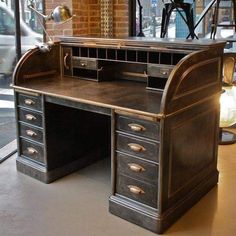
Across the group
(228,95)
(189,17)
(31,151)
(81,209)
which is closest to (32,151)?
(31,151)

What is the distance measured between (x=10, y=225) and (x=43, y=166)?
692mm

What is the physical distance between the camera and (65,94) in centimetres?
271

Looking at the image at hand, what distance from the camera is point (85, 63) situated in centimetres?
317

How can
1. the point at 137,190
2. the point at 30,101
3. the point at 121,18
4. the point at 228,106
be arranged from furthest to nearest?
the point at 121,18
the point at 228,106
the point at 30,101
the point at 137,190

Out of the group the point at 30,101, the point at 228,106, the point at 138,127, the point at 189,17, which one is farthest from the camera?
the point at 189,17

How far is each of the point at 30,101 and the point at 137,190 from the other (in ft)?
3.82

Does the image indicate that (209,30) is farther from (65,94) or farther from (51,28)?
(65,94)

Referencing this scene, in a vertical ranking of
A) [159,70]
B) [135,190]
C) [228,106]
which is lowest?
[135,190]

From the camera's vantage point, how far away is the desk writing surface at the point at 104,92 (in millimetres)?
2412

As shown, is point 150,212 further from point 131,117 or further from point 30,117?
point 30,117

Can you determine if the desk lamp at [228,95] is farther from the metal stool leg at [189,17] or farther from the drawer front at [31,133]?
the drawer front at [31,133]

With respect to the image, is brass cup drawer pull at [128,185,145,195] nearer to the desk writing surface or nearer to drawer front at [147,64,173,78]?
the desk writing surface

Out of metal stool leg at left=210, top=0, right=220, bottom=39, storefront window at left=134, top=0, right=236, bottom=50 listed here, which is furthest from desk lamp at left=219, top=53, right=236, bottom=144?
storefront window at left=134, top=0, right=236, bottom=50

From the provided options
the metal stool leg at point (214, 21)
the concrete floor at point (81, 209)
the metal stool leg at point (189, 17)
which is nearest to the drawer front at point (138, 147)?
the concrete floor at point (81, 209)
